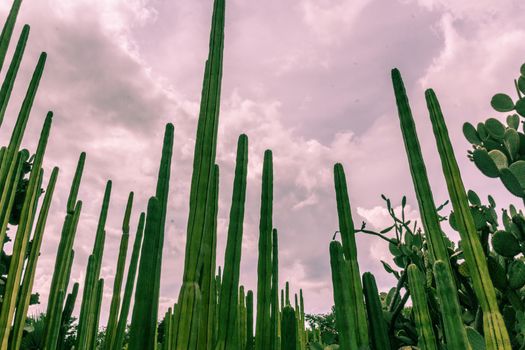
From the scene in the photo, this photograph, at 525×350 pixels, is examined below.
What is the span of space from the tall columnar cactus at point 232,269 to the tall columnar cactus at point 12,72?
136 cm

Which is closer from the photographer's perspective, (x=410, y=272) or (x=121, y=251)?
(x=410, y=272)

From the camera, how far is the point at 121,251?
5.28 ft

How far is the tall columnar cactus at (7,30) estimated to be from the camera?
6.04ft

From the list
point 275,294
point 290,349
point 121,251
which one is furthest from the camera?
point 121,251

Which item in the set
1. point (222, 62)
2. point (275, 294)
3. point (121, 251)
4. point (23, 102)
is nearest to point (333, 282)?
point (275, 294)

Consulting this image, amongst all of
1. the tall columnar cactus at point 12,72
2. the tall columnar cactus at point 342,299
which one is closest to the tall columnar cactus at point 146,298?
the tall columnar cactus at point 342,299

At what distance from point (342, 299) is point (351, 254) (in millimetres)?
120

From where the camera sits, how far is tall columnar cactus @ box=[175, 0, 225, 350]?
69cm

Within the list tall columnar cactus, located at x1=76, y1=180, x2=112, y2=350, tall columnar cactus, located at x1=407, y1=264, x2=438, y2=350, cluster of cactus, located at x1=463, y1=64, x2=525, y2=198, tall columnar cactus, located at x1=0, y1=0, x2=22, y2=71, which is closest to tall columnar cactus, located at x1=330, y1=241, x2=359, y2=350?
tall columnar cactus, located at x1=407, y1=264, x2=438, y2=350

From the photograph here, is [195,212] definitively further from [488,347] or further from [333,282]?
[488,347]

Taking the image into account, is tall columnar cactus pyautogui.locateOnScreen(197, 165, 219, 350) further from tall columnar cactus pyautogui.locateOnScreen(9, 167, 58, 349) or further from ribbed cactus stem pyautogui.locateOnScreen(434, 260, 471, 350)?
tall columnar cactus pyautogui.locateOnScreen(9, 167, 58, 349)

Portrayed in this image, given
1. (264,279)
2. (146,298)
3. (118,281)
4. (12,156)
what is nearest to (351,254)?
(264,279)

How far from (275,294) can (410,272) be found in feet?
1.37

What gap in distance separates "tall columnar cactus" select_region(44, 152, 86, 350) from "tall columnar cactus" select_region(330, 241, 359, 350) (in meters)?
1.47
